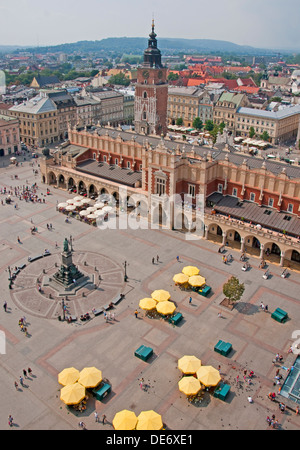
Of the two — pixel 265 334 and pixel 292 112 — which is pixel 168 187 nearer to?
pixel 265 334

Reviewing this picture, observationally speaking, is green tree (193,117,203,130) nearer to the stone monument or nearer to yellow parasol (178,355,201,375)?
the stone monument

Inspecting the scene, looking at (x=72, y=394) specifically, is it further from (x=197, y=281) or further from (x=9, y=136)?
(x=9, y=136)

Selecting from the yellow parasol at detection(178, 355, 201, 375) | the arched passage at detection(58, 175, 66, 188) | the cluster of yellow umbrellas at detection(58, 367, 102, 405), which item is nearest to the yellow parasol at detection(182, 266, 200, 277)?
the yellow parasol at detection(178, 355, 201, 375)

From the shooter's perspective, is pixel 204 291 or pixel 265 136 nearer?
pixel 204 291

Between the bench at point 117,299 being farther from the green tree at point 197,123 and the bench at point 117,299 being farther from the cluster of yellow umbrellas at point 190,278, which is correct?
the green tree at point 197,123

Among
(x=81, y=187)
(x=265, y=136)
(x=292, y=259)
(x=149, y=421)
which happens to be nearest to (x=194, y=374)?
(x=149, y=421)

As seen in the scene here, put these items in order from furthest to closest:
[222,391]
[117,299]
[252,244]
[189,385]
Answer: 1. [252,244]
2. [117,299]
3. [222,391]
4. [189,385]
